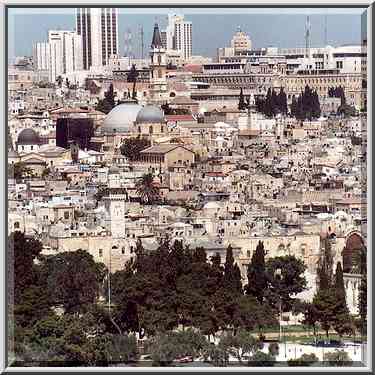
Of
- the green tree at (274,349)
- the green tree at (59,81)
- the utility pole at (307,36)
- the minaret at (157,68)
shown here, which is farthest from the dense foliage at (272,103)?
the green tree at (274,349)

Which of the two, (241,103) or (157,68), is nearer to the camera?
(157,68)

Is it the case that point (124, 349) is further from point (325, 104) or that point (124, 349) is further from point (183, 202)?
point (325, 104)

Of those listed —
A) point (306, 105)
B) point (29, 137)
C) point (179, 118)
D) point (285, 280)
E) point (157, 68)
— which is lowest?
point (285, 280)

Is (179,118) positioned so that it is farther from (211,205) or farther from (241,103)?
(211,205)

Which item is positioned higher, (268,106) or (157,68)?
(157,68)

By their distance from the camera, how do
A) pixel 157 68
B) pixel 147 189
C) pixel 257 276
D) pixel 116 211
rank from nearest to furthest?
pixel 257 276
pixel 116 211
pixel 157 68
pixel 147 189

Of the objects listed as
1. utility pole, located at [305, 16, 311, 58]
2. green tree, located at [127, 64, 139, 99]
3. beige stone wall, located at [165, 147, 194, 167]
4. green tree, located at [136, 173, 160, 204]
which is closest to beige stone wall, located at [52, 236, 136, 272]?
green tree, located at [136, 173, 160, 204]

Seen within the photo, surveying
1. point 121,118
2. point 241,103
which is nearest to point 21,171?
point 121,118
